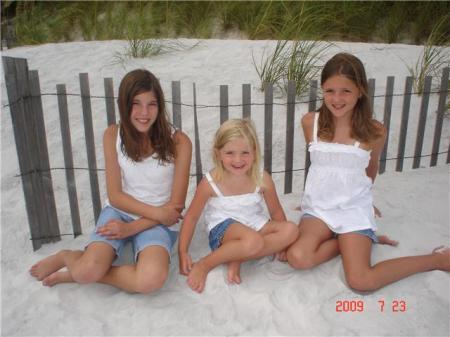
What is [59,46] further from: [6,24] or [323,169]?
[323,169]

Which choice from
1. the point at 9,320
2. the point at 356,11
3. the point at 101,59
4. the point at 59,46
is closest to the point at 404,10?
the point at 356,11

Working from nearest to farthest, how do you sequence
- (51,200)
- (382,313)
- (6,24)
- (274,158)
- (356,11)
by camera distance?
1. (382,313)
2. (51,200)
3. (274,158)
4. (356,11)
5. (6,24)

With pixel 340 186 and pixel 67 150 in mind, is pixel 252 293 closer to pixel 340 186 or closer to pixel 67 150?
pixel 340 186

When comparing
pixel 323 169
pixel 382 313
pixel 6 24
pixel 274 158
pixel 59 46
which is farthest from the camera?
pixel 6 24

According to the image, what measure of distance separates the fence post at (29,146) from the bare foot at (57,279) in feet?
1.67

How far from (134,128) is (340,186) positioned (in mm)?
1151

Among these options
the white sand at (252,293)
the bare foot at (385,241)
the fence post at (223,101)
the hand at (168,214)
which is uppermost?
the fence post at (223,101)

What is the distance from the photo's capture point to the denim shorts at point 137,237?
2.40 m

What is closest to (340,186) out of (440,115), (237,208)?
(237,208)

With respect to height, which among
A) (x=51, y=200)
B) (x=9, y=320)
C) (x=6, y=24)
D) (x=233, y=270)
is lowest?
(x=9, y=320)

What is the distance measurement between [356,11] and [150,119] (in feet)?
18.5

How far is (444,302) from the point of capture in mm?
2184

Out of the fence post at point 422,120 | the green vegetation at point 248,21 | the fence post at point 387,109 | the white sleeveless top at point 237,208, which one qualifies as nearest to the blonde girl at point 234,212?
the white sleeveless top at point 237,208

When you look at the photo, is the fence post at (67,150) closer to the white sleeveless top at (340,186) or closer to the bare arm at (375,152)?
the white sleeveless top at (340,186)
